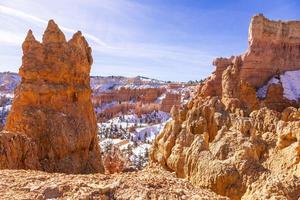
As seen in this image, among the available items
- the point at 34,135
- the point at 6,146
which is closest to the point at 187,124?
the point at 34,135

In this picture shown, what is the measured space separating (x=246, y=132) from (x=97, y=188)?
1449 centimetres

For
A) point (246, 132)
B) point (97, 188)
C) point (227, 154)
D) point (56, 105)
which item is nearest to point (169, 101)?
point (246, 132)

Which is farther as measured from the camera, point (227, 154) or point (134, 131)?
point (134, 131)

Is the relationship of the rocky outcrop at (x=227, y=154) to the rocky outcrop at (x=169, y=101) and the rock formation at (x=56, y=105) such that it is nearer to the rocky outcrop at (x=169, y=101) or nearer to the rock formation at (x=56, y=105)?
the rock formation at (x=56, y=105)

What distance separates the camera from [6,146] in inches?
553

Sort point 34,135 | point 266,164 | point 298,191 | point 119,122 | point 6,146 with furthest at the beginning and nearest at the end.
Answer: point 119,122 → point 34,135 → point 266,164 → point 6,146 → point 298,191

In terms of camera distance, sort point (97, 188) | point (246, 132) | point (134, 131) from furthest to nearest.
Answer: point (134, 131) → point (246, 132) → point (97, 188)

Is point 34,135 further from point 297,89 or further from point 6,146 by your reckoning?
point 297,89

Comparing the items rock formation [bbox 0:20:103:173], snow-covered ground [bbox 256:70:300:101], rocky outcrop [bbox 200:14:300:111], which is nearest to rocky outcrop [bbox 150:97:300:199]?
rock formation [bbox 0:20:103:173]

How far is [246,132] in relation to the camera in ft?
64.6

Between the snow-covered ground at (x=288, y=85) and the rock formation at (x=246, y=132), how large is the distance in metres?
0.75

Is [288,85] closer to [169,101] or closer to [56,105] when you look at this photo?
[56,105]

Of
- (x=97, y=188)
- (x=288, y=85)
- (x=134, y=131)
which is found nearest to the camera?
(x=97, y=188)

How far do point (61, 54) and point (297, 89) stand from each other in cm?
2798
